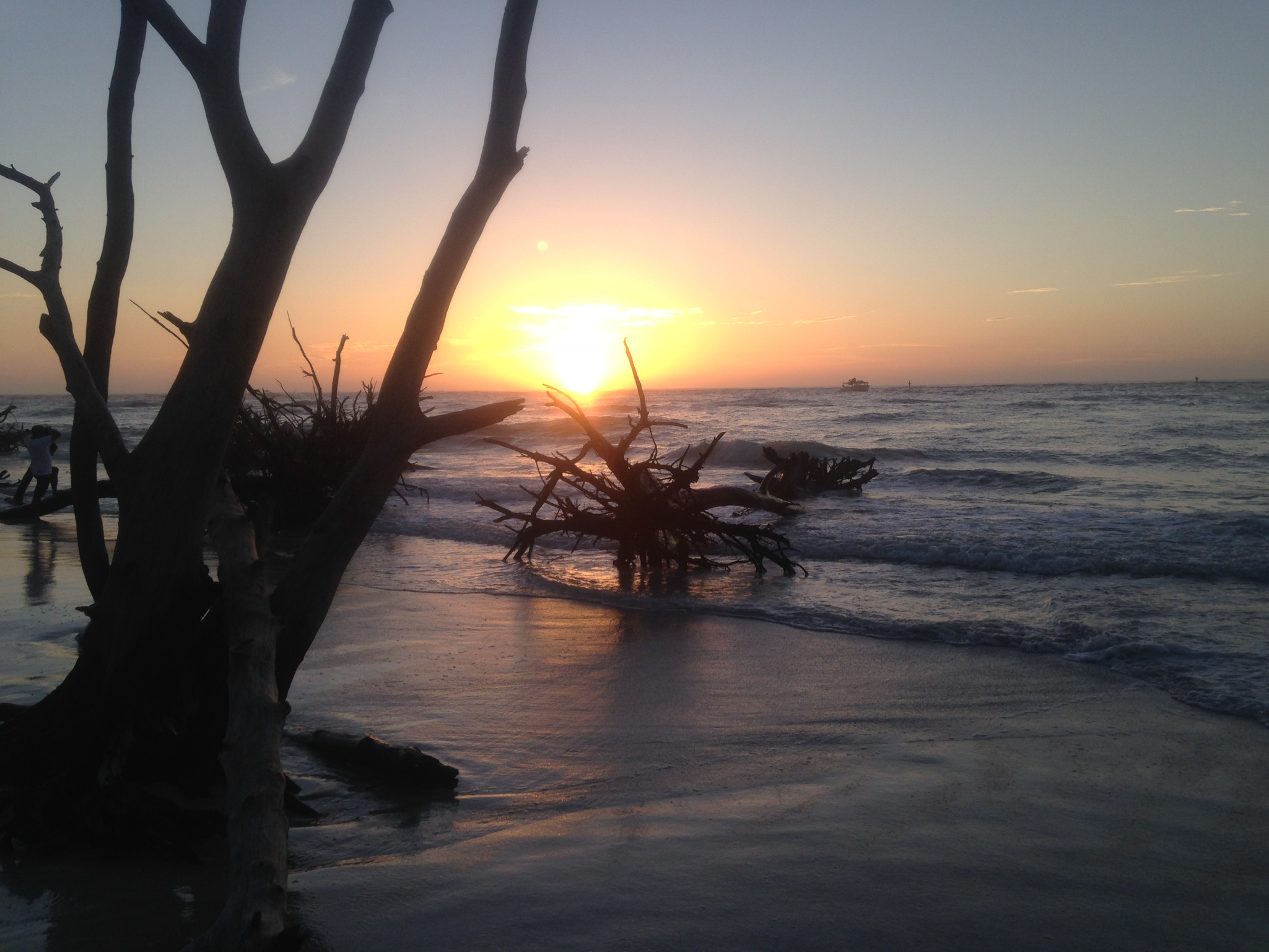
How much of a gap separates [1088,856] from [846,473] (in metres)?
13.1

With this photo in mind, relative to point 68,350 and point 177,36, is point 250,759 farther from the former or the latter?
point 177,36

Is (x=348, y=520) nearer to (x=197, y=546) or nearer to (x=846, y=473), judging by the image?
(x=197, y=546)

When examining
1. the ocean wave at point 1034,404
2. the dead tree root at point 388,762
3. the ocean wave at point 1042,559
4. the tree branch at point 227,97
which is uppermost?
the tree branch at point 227,97

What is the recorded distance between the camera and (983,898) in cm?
274

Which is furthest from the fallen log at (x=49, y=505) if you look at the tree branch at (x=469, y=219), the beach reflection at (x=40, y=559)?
the beach reflection at (x=40, y=559)

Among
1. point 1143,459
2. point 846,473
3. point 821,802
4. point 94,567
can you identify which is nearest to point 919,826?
point 821,802

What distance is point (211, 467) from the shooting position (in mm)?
3037

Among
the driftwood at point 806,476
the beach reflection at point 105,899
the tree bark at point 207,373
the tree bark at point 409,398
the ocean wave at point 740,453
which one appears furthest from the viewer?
the ocean wave at point 740,453

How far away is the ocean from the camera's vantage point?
6195 millimetres

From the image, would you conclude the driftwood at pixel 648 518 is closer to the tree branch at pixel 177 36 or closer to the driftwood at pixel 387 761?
the driftwood at pixel 387 761

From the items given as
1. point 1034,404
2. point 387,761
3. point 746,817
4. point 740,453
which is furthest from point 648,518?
point 1034,404

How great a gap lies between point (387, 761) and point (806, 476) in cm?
1258

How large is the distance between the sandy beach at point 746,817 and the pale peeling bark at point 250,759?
41cm

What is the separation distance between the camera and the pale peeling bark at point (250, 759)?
2.08 meters
